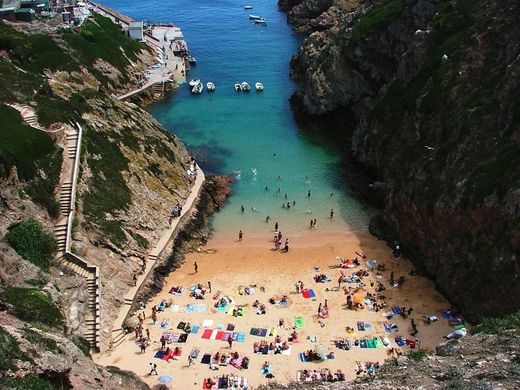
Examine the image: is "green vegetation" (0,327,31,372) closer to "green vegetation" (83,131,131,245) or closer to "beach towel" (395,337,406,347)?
"green vegetation" (83,131,131,245)

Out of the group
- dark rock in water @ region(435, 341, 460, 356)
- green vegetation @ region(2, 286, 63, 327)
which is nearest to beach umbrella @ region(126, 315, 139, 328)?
green vegetation @ region(2, 286, 63, 327)

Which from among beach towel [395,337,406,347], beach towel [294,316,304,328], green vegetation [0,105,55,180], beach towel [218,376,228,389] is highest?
green vegetation [0,105,55,180]

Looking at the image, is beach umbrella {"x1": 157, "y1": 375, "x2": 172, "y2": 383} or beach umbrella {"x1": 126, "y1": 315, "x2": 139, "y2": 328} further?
beach umbrella {"x1": 126, "y1": 315, "x2": 139, "y2": 328}

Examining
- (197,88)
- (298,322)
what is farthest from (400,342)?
(197,88)

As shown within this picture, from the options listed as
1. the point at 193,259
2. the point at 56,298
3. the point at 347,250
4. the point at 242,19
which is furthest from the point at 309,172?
the point at 242,19

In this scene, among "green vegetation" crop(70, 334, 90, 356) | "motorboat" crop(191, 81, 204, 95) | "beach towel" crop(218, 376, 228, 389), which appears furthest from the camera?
"motorboat" crop(191, 81, 204, 95)

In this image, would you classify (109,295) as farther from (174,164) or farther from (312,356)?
(174,164)

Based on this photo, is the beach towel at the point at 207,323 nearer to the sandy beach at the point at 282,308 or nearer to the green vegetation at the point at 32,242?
the sandy beach at the point at 282,308
